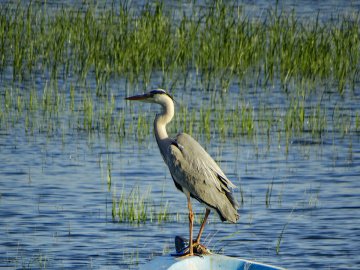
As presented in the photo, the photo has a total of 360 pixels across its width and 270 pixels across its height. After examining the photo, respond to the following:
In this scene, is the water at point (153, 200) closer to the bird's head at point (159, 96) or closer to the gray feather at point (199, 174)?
the gray feather at point (199, 174)

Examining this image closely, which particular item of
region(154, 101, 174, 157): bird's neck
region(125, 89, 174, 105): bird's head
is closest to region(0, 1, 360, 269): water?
region(154, 101, 174, 157): bird's neck

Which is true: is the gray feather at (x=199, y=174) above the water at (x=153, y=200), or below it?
above

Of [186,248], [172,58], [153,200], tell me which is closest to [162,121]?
[186,248]

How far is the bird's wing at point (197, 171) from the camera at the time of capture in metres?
5.54

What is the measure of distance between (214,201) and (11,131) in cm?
561

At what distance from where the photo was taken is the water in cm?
670

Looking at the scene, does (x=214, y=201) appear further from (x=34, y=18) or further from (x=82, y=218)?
(x=34, y=18)

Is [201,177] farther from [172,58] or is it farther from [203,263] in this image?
[172,58]

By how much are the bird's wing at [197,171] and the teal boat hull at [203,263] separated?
1.58ft

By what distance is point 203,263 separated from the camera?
5223mm

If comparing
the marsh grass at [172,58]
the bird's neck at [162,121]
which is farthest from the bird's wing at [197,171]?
the marsh grass at [172,58]

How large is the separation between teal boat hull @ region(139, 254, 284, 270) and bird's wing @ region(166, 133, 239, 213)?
0.48 metres

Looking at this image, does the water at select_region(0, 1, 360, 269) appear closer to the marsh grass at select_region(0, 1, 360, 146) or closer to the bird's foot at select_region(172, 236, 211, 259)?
the bird's foot at select_region(172, 236, 211, 259)

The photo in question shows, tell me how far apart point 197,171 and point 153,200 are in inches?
96.1
